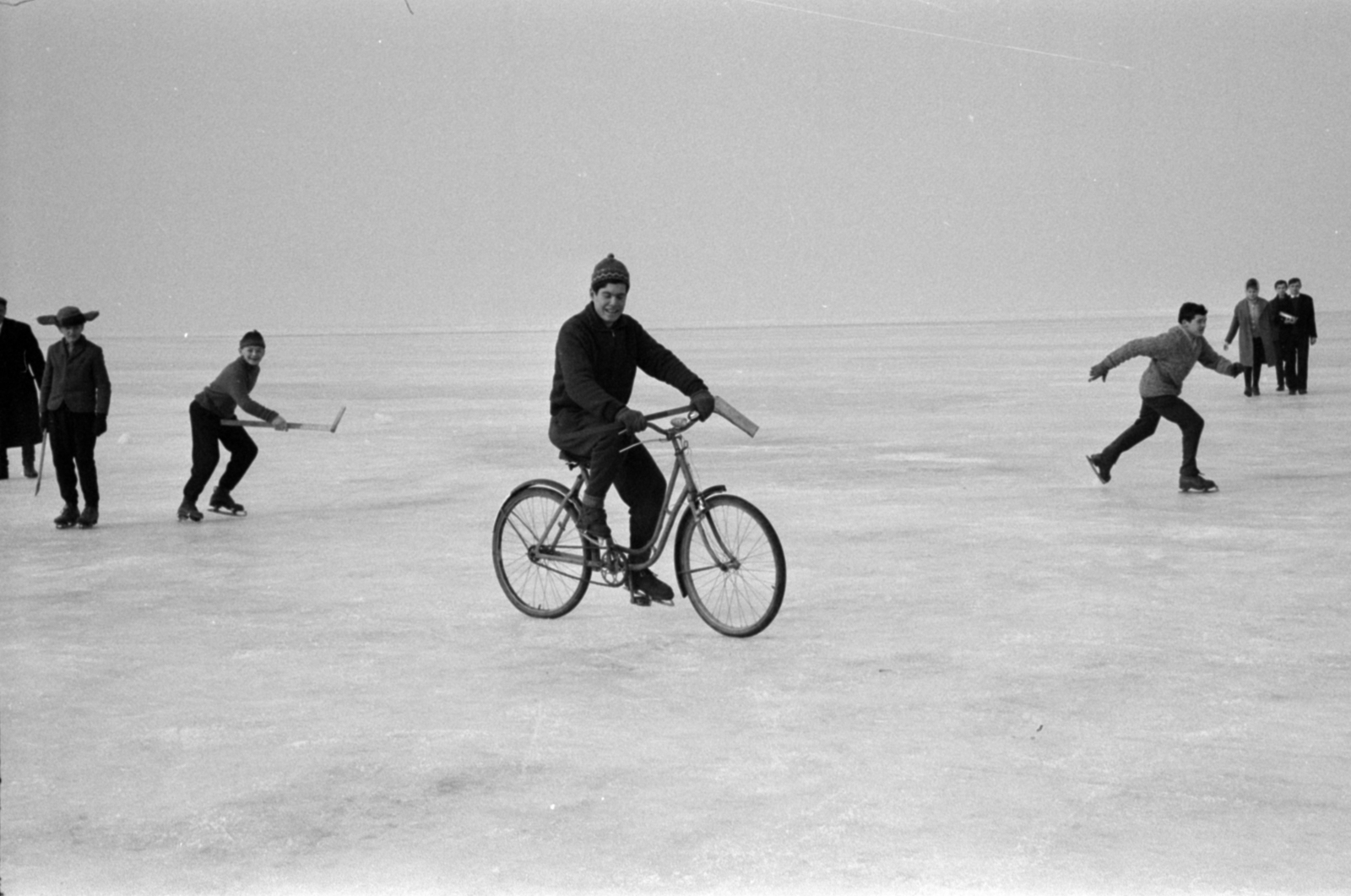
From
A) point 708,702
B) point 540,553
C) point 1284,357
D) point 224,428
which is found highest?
point 224,428

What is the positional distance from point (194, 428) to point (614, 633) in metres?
5.59

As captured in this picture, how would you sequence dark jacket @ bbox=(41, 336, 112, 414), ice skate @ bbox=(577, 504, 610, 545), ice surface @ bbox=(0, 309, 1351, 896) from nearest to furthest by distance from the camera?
ice surface @ bbox=(0, 309, 1351, 896) < ice skate @ bbox=(577, 504, 610, 545) < dark jacket @ bbox=(41, 336, 112, 414)

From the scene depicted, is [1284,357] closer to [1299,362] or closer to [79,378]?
[1299,362]

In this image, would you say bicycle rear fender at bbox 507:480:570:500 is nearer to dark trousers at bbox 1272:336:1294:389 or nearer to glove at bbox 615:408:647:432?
glove at bbox 615:408:647:432


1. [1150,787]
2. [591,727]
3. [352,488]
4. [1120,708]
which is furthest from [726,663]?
[352,488]

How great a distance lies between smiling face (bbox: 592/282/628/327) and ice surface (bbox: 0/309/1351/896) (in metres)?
1.45

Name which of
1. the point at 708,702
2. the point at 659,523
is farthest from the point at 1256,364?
the point at 708,702

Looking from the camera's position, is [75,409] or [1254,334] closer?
[75,409]

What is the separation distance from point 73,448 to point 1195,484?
7.97 metres

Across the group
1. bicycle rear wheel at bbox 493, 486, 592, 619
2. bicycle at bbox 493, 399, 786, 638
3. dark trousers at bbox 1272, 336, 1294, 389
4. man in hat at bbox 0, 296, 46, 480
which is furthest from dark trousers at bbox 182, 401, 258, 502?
dark trousers at bbox 1272, 336, 1294, 389

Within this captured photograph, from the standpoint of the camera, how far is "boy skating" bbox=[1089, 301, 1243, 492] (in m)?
12.5

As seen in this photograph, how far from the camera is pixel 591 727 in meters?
5.73

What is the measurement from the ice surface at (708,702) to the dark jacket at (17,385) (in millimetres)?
653

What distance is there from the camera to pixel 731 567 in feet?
23.7
